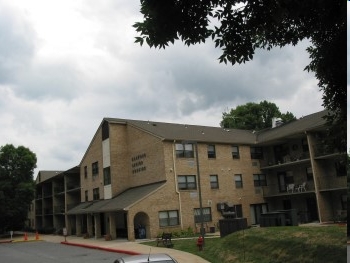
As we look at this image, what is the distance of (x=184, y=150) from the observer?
113ft

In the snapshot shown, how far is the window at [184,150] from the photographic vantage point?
34.2m

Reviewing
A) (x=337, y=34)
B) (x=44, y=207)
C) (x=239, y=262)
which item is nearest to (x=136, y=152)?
(x=239, y=262)

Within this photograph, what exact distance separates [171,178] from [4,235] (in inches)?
1197

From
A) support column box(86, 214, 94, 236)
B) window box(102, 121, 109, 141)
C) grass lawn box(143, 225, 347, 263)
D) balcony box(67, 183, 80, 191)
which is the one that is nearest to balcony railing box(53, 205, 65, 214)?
balcony box(67, 183, 80, 191)

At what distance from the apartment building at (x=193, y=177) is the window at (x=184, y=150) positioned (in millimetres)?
83

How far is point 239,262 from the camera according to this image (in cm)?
1401

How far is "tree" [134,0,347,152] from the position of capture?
185 inches

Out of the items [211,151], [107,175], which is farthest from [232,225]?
[107,175]

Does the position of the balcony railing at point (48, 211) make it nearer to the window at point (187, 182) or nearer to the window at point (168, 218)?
the window at point (187, 182)

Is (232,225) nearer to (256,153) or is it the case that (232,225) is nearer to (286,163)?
(286,163)

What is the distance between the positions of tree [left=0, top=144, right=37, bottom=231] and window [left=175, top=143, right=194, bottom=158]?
24.1m

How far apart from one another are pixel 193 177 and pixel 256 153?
863 centimetres

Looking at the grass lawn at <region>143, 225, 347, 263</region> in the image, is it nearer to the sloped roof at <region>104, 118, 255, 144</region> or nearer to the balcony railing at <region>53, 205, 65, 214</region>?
the sloped roof at <region>104, 118, 255, 144</region>

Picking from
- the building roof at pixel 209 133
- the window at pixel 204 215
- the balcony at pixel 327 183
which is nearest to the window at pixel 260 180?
the building roof at pixel 209 133
